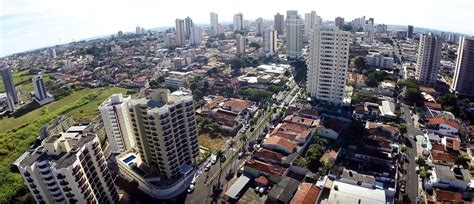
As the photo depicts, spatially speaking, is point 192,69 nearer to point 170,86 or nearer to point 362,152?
point 170,86

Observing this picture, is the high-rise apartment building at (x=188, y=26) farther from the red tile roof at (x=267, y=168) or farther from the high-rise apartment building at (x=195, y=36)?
the red tile roof at (x=267, y=168)

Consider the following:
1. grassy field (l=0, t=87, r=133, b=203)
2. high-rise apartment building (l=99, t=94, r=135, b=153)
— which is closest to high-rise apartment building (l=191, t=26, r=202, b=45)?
grassy field (l=0, t=87, r=133, b=203)

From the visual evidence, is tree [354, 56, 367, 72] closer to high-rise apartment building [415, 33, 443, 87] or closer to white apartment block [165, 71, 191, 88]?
high-rise apartment building [415, 33, 443, 87]

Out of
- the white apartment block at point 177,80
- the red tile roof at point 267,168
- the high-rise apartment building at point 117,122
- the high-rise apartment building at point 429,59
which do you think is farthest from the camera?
the white apartment block at point 177,80

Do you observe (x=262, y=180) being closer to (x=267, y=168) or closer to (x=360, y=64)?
(x=267, y=168)

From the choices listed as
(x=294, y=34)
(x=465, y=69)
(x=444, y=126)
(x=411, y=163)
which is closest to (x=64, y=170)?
(x=411, y=163)

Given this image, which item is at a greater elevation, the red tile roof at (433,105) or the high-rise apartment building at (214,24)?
the high-rise apartment building at (214,24)

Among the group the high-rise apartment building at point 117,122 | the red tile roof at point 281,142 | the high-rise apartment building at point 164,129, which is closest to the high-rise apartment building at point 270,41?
the red tile roof at point 281,142

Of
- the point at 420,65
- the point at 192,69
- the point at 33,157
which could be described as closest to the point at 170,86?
the point at 192,69
